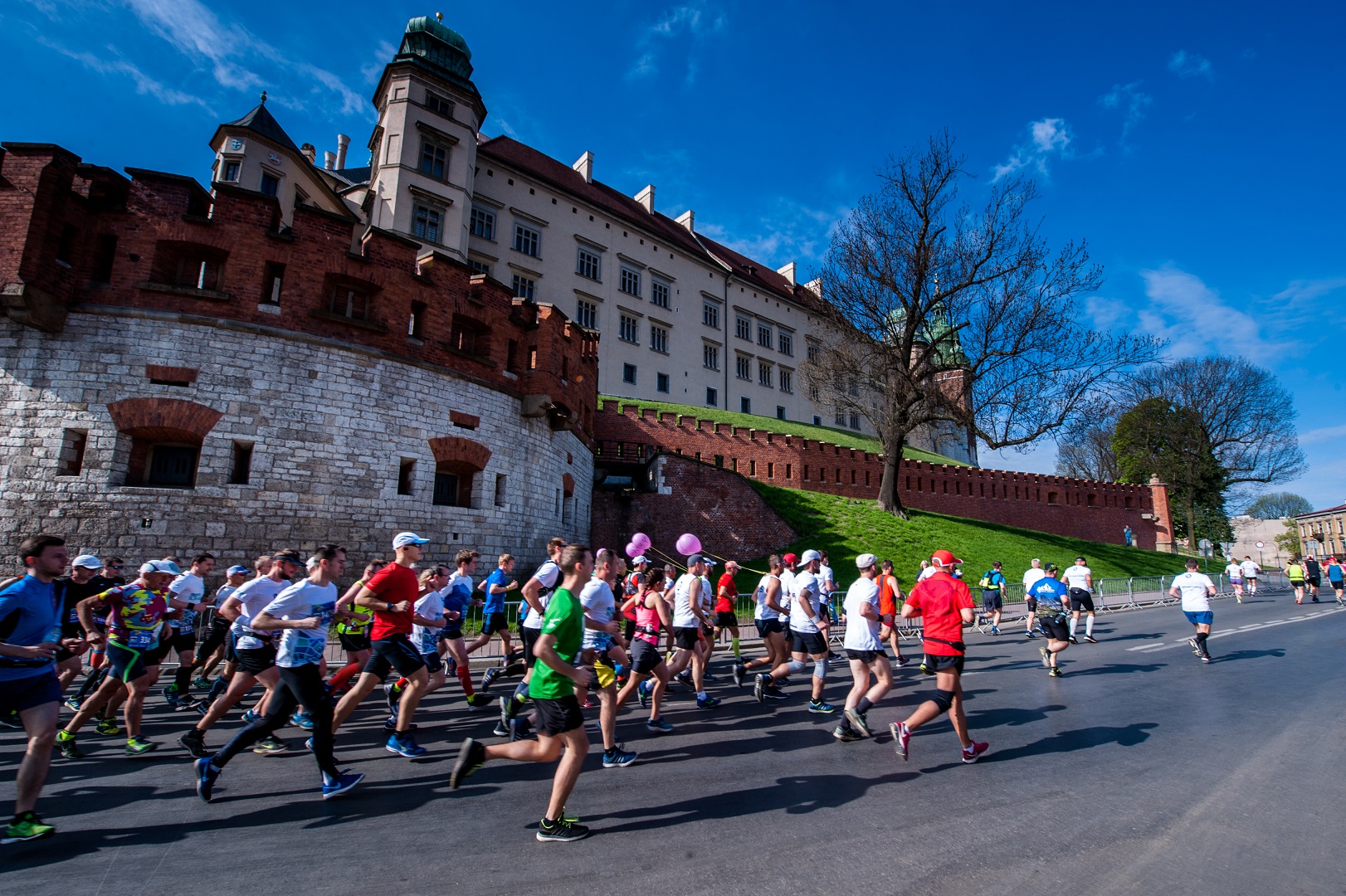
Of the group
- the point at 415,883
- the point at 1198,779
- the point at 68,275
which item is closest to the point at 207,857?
the point at 415,883

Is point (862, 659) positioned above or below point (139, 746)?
above

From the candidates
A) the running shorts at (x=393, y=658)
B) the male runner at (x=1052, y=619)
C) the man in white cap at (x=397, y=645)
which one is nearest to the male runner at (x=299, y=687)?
the man in white cap at (x=397, y=645)

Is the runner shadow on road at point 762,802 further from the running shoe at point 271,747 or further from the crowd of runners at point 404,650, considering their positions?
the running shoe at point 271,747

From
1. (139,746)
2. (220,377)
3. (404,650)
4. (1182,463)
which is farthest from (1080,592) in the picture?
(1182,463)

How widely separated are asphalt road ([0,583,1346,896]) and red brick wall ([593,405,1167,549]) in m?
22.0

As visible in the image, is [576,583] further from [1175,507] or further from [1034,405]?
[1175,507]

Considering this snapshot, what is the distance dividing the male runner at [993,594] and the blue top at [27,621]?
57.7 feet

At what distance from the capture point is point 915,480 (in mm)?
38750

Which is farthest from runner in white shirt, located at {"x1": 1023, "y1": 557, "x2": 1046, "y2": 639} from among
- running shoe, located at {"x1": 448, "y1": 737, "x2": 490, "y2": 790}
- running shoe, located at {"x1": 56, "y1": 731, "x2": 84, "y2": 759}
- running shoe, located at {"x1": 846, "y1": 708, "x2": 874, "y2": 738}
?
running shoe, located at {"x1": 56, "y1": 731, "x2": 84, "y2": 759}

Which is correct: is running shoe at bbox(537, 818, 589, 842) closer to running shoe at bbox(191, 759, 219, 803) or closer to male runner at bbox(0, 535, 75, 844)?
running shoe at bbox(191, 759, 219, 803)

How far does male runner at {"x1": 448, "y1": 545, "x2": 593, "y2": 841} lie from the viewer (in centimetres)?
414

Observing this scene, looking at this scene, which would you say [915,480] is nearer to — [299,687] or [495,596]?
[495,596]

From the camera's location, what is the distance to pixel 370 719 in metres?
7.57

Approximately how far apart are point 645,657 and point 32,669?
5.02 m
